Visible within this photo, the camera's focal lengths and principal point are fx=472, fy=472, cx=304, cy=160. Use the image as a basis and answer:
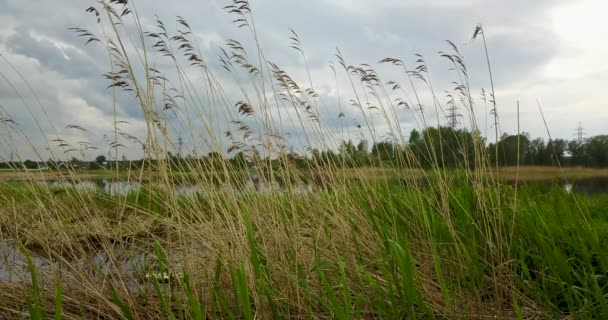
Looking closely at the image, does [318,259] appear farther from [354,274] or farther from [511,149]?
[511,149]

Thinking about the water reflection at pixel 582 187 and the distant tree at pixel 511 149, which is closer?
the distant tree at pixel 511 149

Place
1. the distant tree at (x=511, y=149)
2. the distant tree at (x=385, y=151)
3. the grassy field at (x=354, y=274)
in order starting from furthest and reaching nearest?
the distant tree at (x=385, y=151) < the distant tree at (x=511, y=149) < the grassy field at (x=354, y=274)

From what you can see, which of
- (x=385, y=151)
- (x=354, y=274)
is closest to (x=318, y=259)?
(x=354, y=274)

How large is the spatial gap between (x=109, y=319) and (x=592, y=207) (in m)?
4.30

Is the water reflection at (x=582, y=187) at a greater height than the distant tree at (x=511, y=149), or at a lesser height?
lesser

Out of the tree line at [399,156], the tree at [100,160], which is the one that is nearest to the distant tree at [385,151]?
the tree line at [399,156]

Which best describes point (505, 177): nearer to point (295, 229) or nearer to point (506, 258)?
point (506, 258)

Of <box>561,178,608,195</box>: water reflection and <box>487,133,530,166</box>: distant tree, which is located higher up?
<box>487,133,530,166</box>: distant tree

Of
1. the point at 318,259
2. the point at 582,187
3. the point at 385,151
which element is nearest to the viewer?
the point at 318,259

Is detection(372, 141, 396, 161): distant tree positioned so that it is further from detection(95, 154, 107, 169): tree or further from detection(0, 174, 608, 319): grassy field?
detection(95, 154, 107, 169): tree

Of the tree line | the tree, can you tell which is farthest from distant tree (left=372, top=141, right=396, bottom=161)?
the tree

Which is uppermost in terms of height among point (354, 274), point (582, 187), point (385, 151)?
point (385, 151)

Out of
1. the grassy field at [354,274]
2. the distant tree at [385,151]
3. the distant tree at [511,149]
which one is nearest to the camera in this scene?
the grassy field at [354,274]

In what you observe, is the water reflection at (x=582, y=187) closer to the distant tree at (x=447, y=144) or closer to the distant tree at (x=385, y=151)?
the distant tree at (x=447, y=144)
